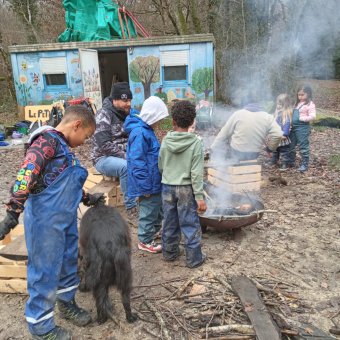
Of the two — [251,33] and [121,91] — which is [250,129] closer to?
[121,91]

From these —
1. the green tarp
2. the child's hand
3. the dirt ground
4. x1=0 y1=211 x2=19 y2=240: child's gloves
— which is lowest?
the dirt ground

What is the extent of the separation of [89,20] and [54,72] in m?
2.65

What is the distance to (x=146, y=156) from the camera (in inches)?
153

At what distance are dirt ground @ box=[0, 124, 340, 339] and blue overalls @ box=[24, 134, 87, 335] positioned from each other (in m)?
0.49

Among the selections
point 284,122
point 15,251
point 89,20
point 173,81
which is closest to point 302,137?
point 284,122

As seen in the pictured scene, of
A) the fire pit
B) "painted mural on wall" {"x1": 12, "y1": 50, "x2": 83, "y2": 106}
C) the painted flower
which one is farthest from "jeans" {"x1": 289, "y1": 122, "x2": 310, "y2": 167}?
the painted flower

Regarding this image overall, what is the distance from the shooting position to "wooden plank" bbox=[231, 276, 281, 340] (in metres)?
2.80

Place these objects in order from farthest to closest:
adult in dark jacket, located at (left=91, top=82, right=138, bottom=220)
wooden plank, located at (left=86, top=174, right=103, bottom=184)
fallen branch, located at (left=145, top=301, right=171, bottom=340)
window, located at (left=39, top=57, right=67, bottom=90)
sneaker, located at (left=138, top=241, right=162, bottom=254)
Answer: window, located at (left=39, top=57, right=67, bottom=90), wooden plank, located at (left=86, top=174, right=103, bottom=184), adult in dark jacket, located at (left=91, top=82, right=138, bottom=220), sneaker, located at (left=138, top=241, right=162, bottom=254), fallen branch, located at (left=145, top=301, right=171, bottom=340)

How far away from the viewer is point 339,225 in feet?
16.3

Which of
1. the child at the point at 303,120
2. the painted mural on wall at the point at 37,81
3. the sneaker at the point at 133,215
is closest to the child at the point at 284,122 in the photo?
the child at the point at 303,120

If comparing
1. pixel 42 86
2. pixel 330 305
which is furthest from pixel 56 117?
pixel 330 305

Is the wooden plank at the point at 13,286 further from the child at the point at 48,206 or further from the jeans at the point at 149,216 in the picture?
the jeans at the point at 149,216

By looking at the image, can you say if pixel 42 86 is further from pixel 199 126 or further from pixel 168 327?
pixel 168 327

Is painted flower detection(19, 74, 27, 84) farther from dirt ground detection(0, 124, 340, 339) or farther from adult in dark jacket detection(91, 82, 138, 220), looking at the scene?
dirt ground detection(0, 124, 340, 339)
